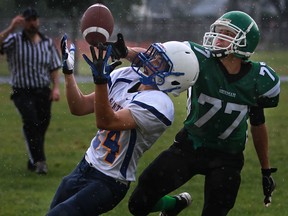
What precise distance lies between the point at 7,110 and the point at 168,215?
10.3m

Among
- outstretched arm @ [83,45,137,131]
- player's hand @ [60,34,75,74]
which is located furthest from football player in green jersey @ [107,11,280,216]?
outstretched arm @ [83,45,137,131]

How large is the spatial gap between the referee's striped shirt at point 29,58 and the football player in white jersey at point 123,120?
181 inches

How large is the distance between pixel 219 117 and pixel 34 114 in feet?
13.2

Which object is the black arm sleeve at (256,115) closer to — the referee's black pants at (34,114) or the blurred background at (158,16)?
the referee's black pants at (34,114)

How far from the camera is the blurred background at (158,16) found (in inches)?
1061

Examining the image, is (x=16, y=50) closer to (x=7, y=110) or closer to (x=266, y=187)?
(x=266, y=187)

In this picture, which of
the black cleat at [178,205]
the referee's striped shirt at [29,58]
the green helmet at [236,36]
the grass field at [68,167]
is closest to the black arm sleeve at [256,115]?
the green helmet at [236,36]

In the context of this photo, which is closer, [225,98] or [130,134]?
[130,134]

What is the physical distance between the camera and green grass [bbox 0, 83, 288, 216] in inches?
292

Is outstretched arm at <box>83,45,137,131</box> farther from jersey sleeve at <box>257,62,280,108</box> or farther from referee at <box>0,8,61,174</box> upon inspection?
referee at <box>0,8,61,174</box>

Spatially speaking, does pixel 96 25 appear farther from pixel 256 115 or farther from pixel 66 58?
pixel 256 115

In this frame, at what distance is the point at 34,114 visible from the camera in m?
9.20

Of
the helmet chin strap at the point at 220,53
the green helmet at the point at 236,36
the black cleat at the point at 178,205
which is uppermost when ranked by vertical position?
the green helmet at the point at 236,36

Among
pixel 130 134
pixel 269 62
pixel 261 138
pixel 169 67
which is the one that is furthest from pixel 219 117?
pixel 269 62
